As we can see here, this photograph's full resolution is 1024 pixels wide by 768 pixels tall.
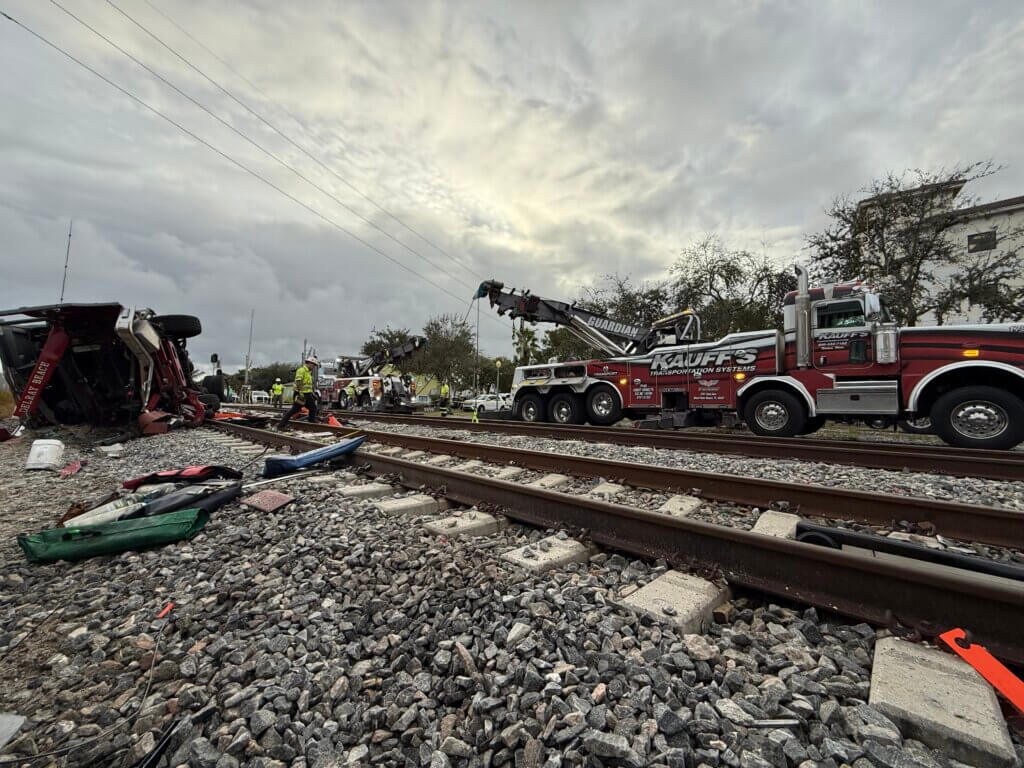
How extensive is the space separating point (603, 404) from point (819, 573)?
949 cm

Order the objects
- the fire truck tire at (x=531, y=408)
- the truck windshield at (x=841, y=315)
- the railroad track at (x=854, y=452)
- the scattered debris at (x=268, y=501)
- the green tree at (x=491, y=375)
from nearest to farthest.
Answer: the scattered debris at (x=268, y=501), the railroad track at (x=854, y=452), the truck windshield at (x=841, y=315), the fire truck tire at (x=531, y=408), the green tree at (x=491, y=375)

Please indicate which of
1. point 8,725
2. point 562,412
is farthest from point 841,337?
point 8,725

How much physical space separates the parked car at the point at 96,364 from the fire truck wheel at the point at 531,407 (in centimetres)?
849

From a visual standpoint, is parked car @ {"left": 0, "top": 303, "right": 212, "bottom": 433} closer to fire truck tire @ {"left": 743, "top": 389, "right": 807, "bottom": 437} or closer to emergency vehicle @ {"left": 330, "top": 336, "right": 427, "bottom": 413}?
emergency vehicle @ {"left": 330, "top": 336, "right": 427, "bottom": 413}

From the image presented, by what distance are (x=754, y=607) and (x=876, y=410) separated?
706 centimetres

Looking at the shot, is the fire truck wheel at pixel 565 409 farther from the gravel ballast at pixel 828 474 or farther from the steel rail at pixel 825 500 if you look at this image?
the steel rail at pixel 825 500

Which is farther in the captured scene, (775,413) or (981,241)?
(981,241)

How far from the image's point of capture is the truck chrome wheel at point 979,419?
21.8ft

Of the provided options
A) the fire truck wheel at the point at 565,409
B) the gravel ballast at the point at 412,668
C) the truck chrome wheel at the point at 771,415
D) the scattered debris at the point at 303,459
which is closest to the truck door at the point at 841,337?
the truck chrome wheel at the point at 771,415

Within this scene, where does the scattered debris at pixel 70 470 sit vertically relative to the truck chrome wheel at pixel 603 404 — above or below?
below

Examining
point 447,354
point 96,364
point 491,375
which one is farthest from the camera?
point 491,375

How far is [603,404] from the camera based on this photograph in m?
11.6

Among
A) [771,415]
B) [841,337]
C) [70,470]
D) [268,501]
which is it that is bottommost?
[70,470]

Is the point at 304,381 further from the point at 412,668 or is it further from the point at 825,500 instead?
the point at 825,500
